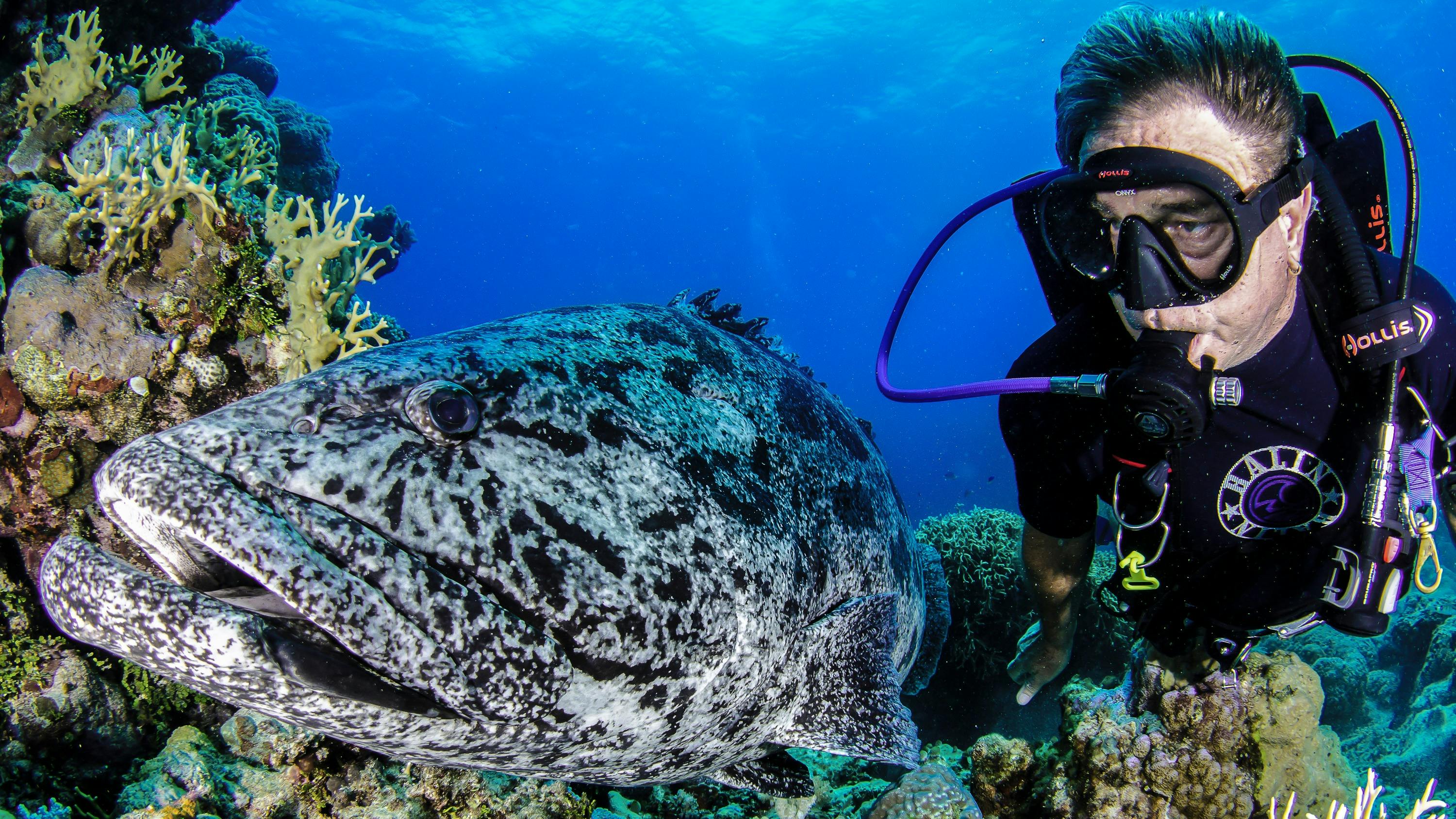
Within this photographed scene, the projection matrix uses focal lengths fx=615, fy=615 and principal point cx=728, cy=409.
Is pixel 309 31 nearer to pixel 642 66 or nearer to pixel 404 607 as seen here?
pixel 642 66

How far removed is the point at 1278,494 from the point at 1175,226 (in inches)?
52.3

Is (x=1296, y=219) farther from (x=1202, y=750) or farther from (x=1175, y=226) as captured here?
(x=1202, y=750)

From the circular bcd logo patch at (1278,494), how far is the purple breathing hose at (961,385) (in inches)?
35.3

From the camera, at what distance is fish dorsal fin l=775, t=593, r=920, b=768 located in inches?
97.7

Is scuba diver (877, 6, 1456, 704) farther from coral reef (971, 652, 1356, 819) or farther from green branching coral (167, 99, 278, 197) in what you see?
green branching coral (167, 99, 278, 197)

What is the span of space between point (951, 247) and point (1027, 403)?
112178 mm

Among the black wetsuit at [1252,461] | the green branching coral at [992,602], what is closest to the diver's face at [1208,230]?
the black wetsuit at [1252,461]

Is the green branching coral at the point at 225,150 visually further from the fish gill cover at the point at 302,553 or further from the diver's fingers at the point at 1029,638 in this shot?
the diver's fingers at the point at 1029,638

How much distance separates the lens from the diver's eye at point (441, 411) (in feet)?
5.30

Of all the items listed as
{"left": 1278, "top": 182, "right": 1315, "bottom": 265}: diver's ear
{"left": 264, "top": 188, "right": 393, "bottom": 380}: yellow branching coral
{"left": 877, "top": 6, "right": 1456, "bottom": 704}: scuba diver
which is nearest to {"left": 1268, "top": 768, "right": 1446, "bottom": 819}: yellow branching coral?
{"left": 877, "top": 6, "right": 1456, "bottom": 704}: scuba diver

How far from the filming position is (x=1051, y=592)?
3.39 meters

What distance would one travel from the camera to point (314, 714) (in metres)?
1.42

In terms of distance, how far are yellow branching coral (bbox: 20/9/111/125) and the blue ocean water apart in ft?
39.6

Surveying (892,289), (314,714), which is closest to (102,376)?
(314,714)
